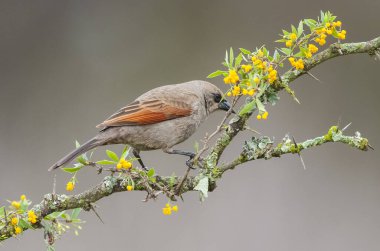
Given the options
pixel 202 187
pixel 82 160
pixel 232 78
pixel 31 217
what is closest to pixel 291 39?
pixel 232 78

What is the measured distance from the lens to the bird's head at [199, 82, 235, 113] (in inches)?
203

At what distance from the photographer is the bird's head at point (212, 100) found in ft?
16.9

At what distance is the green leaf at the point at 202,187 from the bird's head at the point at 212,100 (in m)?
1.98

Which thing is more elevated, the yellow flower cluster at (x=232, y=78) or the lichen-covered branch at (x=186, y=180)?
the yellow flower cluster at (x=232, y=78)

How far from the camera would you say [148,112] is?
4512 millimetres

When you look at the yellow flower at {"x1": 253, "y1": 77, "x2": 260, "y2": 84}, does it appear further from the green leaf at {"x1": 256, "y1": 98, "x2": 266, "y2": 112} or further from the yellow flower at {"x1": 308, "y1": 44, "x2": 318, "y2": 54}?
the yellow flower at {"x1": 308, "y1": 44, "x2": 318, "y2": 54}

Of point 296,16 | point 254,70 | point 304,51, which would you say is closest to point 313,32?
point 304,51

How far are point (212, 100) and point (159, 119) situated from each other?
0.76 m

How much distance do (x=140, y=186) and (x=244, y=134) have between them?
3549 millimetres

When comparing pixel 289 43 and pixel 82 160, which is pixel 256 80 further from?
pixel 82 160

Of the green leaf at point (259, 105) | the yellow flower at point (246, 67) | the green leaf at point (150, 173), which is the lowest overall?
the green leaf at point (150, 173)

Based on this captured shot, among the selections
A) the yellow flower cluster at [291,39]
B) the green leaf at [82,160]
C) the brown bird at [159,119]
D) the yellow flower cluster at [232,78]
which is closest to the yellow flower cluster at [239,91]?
the yellow flower cluster at [232,78]

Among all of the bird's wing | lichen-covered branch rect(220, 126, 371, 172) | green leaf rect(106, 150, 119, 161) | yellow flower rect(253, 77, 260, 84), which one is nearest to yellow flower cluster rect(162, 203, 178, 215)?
green leaf rect(106, 150, 119, 161)

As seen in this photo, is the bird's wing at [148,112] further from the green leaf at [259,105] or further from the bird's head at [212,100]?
the green leaf at [259,105]
